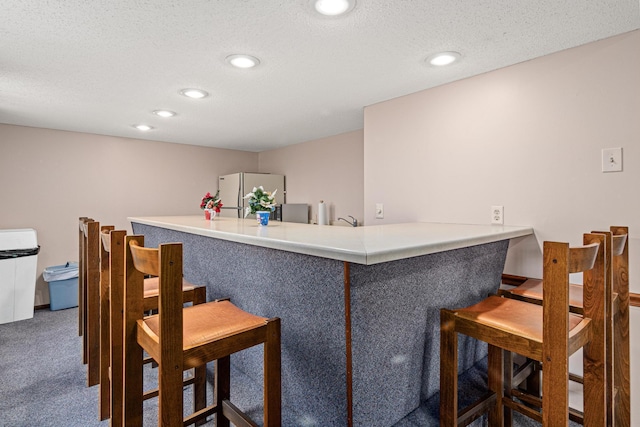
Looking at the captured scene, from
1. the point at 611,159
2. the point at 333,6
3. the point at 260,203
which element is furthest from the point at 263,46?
the point at 611,159

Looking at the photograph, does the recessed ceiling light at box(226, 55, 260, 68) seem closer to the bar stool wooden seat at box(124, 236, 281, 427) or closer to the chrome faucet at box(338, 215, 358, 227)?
the bar stool wooden seat at box(124, 236, 281, 427)

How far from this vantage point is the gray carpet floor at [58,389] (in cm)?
166

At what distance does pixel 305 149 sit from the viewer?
4.63 meters

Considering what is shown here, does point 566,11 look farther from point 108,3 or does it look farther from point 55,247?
point 55,247

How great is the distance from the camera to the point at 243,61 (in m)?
2.04

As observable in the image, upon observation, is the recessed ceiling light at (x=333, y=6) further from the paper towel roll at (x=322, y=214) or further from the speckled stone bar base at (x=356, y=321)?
the paper towel roll at (x=322, y=214)

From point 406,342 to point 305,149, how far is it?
3573 millimetres

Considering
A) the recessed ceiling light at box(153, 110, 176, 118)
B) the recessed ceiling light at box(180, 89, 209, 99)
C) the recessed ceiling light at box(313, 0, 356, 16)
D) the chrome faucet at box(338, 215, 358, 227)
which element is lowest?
the chrome faucet at box(338, 215, 358, 227)

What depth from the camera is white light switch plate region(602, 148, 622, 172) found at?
1.73 meters

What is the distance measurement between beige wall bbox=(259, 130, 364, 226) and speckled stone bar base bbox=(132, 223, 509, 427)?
7.51 ft

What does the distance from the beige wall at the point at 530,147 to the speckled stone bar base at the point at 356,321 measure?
0.56 meters

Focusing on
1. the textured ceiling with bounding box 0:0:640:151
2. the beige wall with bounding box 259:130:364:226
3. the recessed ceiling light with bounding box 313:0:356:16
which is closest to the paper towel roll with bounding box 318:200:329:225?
the beige wall with bounding box 259:130:364:226

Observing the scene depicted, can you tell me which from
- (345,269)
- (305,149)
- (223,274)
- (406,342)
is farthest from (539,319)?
(305,149)

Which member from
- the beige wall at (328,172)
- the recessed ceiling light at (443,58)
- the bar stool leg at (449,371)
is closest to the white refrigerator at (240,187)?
the beige wall at (328,172)
